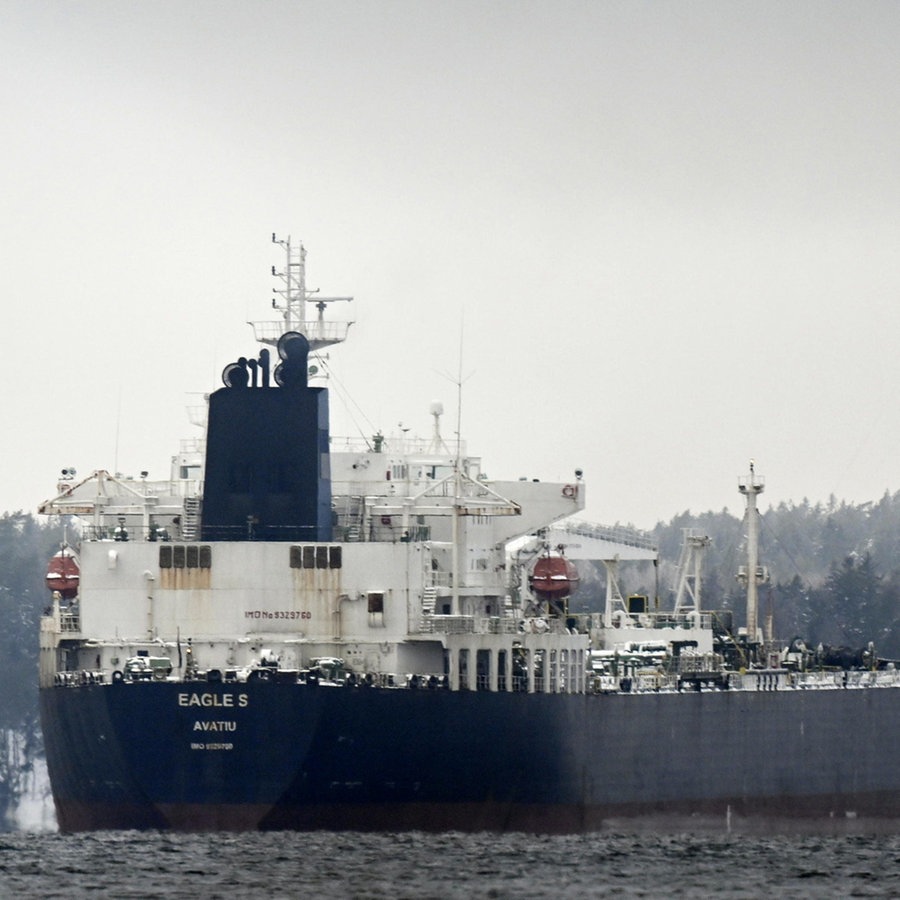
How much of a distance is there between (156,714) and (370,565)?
6.96 m

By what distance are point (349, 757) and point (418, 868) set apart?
6.59 meters

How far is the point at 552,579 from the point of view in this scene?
295 ft

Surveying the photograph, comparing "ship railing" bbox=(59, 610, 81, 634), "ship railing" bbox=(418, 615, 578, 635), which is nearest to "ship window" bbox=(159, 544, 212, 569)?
"ship railing" bbox=(59, 610, 81, 634)

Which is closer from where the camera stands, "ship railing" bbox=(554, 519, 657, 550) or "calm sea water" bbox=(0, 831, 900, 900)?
"calm sea water" bbox=(0, 831, 900, 900)

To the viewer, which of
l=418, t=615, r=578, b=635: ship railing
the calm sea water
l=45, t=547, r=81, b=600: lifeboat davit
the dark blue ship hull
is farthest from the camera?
l=45, t=547, r=81, b=600: lifeboat davit

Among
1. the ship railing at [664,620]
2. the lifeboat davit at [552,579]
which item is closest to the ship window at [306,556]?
the lifeboat davit at [552,579]

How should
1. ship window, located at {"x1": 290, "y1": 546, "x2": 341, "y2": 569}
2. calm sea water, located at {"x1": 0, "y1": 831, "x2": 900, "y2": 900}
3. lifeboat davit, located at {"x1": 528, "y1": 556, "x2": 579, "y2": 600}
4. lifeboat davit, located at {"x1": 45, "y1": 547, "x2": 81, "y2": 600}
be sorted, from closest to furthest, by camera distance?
calm sea water, located at {"x1": 0, "y1": 831, "x2": 900, "y2": 900} → ship window, located at {"x1": 290, "y1": 546, "x2": 341, "y2": 569} → lifeboat davit, located at {"x1": 45, "y1": 547, "x2": 81, "y2": 600} → lifeboat davit, located at {"x1": 528, "y1": 556, "x2": 579, "y2": 600}

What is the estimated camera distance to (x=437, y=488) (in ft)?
291

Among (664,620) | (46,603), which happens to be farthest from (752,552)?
(46,603)

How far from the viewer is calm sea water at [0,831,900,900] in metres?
69.2

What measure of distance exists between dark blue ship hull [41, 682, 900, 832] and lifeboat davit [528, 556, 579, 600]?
4006 millimetres

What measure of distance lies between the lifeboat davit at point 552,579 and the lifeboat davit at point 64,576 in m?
12.8

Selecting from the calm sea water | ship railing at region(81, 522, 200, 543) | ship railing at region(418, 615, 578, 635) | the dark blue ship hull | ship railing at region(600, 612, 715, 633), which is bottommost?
the calm sea water

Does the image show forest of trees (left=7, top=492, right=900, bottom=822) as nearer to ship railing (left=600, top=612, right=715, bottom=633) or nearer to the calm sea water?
ship railing (left=600, top=612, right=715, bottom=633)
